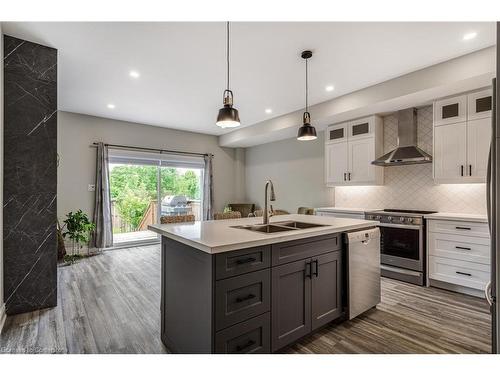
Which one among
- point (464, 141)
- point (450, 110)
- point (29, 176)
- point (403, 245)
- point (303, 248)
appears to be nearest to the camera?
point (303, 248)

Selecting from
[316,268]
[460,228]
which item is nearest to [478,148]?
[460,228]

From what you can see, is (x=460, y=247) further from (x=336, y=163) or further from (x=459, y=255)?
(x=336, y=163)

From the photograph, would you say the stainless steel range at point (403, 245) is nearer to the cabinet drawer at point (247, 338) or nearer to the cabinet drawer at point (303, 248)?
the cabinet drawer at point (303, 248)

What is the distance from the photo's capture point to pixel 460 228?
3.08 metres

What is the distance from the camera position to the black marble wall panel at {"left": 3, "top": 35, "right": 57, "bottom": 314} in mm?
2479

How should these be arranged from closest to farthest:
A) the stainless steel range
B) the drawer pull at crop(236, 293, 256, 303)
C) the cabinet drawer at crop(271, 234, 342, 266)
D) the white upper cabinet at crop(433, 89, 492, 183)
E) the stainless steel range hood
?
the drawer pull at crop(236, 293, 256, 303), the cabinet drawer at crop(271, 234, 342, 266), the white upper cabinet at crop(433, 89, 492, 183), the stainless steel range, the stainless steel range hood

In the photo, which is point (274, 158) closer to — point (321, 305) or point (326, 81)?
point (326, 81)

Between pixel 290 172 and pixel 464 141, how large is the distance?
10.9 feet

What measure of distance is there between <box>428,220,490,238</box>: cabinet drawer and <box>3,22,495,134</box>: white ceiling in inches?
74.0

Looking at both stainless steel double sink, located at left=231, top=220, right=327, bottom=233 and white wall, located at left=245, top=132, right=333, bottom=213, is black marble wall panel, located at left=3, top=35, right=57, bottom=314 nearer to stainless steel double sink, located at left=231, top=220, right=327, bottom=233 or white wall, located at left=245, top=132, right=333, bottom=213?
stainless steel double sink, located at left=231, top=220, right=327, bottom=233

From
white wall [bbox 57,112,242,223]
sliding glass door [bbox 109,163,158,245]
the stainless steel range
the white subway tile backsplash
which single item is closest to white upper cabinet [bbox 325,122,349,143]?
the white subway tile backsplash
